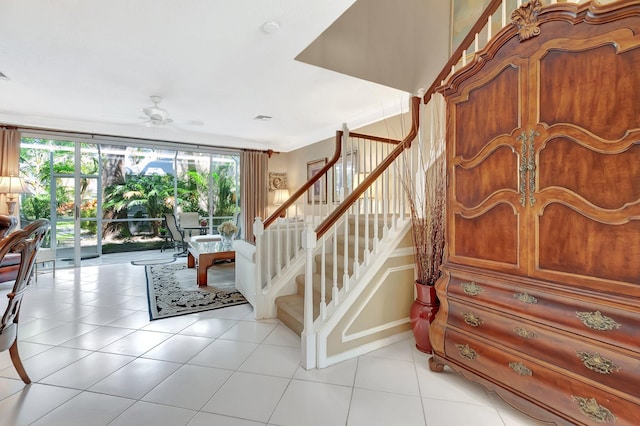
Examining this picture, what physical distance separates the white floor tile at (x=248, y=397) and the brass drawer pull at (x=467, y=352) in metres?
1.08

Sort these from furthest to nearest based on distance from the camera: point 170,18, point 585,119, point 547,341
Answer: point 170,18
point 547,341
point 585,119

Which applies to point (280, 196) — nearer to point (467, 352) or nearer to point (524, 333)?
point (467, 352)

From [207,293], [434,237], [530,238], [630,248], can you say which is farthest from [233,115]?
[630,248]

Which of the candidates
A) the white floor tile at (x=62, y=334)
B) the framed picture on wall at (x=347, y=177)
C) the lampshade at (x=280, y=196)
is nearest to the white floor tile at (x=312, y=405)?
the framed picture on wall at (x=347, y=177)

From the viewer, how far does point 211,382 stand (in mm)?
1829

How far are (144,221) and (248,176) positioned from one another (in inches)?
100

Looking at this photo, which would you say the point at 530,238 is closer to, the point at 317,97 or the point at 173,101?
the point at 317,97

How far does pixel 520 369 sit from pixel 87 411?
228cm

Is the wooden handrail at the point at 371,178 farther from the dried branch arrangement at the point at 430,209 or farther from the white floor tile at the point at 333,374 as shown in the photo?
the white floor tile at the point at 333,374

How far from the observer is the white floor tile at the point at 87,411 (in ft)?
4.85

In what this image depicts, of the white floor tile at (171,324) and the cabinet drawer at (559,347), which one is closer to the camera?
the cabinet drawer at (559,347)

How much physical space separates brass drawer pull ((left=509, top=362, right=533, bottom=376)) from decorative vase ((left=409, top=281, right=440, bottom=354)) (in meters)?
0.68

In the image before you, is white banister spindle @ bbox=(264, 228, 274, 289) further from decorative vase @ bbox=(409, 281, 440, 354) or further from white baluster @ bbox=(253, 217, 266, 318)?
decorative vase @ bbox=(409, 281, 440, 354)

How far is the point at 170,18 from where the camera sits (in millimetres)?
2330
